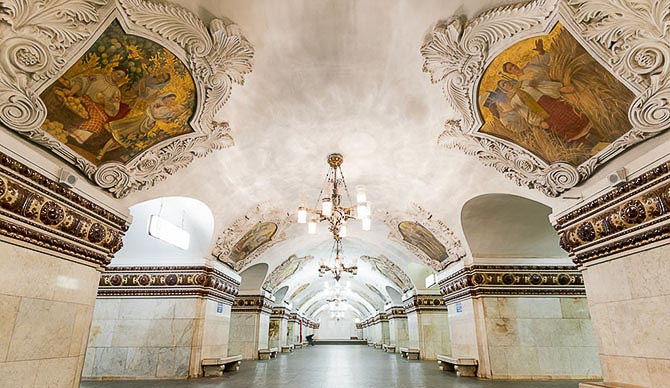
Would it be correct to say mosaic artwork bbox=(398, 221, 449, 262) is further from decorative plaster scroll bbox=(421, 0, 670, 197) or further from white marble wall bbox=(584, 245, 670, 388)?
white marble wall bbox=(584, 245, 670, 388)

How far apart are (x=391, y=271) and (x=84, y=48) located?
11.6 meters

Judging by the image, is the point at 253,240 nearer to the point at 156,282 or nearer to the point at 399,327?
the point at 156,282

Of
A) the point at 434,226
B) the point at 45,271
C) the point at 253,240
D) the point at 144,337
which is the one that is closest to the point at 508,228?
the point at 434,226

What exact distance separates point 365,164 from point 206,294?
14.0 feet

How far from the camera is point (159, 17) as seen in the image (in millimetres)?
3250

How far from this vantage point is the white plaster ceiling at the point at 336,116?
3508 mm

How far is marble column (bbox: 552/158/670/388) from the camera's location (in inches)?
124

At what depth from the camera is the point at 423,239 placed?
8859 millimetres

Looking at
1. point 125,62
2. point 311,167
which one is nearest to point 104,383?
point 311,167

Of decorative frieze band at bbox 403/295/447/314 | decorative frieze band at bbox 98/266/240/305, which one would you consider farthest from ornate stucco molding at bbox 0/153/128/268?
decorative frieze band at bbox 403/295/447/314

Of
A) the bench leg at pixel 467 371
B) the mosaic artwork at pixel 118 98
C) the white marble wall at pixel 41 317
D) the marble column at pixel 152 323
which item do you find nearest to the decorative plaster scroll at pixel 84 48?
the mosaic artwork at pixel 118 98

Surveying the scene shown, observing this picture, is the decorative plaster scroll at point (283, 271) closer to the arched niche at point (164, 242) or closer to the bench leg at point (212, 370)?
the arched niche at point (164, 242)

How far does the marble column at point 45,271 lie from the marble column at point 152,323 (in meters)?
2.91

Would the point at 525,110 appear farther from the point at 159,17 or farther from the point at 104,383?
the point at 104,383
